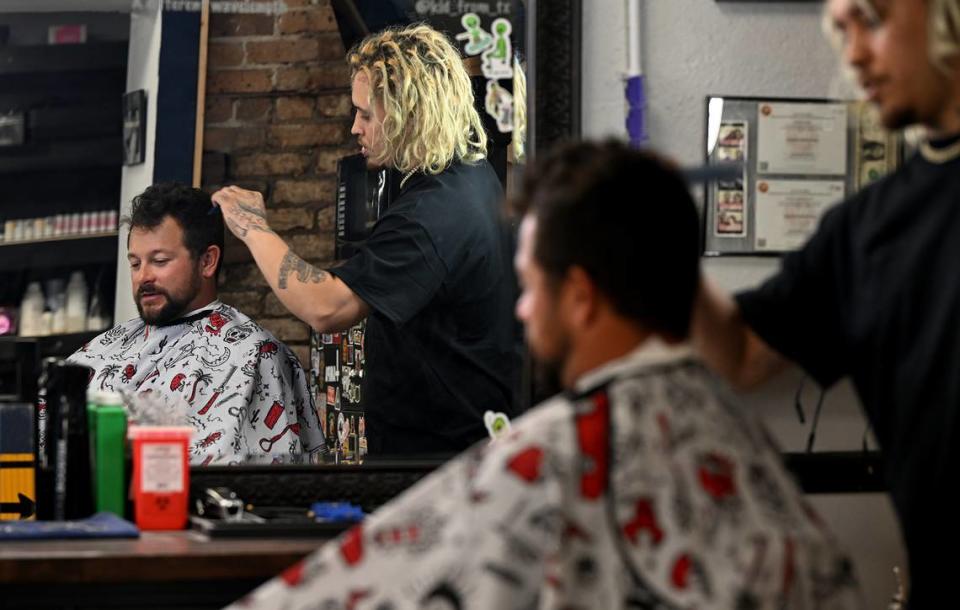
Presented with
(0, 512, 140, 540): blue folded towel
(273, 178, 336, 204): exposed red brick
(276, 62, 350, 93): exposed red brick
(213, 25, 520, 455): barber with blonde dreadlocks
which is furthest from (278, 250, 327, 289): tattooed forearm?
(0, 512, 140, 540): blue folded towel

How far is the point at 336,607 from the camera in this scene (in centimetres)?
152

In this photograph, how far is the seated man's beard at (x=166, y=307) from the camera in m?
2.54

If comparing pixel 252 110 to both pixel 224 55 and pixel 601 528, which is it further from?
pixel 601 528

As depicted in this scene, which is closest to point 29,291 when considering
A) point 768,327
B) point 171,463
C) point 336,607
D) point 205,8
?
point 171,463

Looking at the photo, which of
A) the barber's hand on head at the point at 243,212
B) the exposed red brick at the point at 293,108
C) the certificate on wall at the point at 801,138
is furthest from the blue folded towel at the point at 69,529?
the certificate on wall at the point at 801,138

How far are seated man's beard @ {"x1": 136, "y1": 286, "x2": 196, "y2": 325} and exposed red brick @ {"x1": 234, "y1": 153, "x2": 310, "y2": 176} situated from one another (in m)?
0.26

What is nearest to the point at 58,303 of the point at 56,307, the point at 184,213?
the point at 56,307

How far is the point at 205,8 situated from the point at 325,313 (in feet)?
2.12

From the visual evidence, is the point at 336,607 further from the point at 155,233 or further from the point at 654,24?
Answer: the point at 654,24

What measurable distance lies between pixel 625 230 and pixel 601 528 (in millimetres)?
356

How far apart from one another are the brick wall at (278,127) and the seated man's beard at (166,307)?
0.08 meters

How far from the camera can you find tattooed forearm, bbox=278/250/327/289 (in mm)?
2553

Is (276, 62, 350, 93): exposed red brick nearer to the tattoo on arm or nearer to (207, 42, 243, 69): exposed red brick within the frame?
(207, 42, 243, 69): exposed red brick

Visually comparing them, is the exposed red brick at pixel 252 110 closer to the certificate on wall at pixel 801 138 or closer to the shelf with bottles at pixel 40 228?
the shelf with bottles at pixel 40 228
